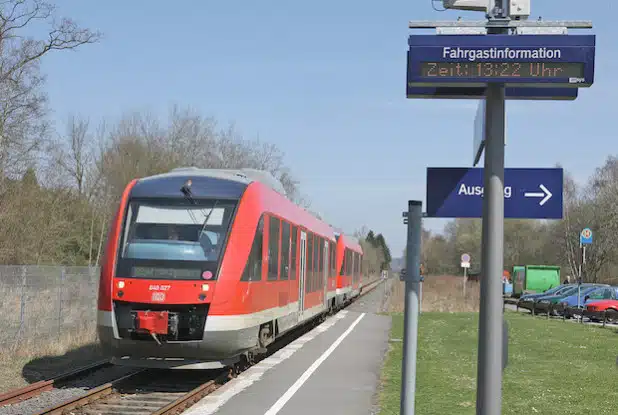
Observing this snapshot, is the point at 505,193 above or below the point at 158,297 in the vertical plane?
above

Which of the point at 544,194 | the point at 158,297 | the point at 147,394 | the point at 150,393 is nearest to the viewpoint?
the point at 544,194

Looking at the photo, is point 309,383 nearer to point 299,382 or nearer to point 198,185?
point 299,382

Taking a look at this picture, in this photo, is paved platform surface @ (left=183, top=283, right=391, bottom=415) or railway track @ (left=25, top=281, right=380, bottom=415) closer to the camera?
railway track @ (left=25, top=281, right=380, bottom=415)

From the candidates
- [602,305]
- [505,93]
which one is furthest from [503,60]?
[602,305]

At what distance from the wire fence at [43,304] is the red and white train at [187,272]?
15.7 feet

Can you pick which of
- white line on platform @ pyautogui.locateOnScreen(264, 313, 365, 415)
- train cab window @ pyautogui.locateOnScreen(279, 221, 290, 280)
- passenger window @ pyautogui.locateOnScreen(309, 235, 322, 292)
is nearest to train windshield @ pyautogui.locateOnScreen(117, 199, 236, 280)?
white line on platform @ pyautogui.locateOnScreen(264, 313, 365, 415)

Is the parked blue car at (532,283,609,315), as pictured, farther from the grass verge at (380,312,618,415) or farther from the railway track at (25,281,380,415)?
the railway track at (25,281,380,415)

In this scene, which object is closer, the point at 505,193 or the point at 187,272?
the point at 505,193

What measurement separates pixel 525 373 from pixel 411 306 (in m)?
10.7

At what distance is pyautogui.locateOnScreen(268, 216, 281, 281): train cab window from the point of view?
48.4 ft

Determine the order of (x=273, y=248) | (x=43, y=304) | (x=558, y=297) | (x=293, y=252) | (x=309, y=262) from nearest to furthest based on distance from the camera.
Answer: (x=273, y=248) < (x=293, y=252) < (x=43, y=304) < (x=309, y=262) < (x=558, y=297)

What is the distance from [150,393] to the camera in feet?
40.9

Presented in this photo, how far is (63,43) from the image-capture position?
3005 centimetres

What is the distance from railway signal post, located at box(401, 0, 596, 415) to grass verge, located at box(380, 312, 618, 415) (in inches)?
231
